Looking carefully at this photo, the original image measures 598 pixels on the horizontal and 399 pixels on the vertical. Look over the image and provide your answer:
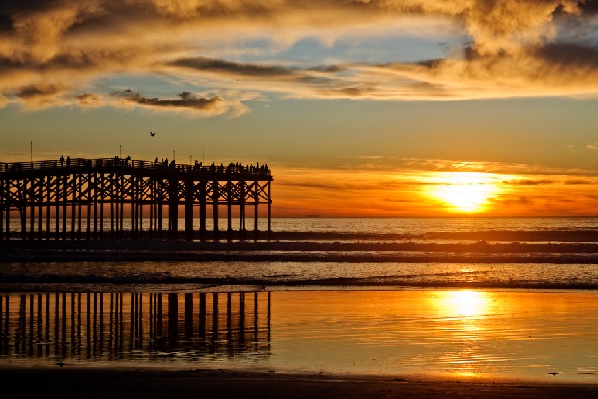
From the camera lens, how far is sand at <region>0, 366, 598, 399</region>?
11336 millimetres

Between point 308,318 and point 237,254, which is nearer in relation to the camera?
point 308,318

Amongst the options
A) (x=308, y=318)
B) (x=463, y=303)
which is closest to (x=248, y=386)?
(x=308, y=318)

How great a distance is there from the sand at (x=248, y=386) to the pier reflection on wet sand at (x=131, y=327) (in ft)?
4.13

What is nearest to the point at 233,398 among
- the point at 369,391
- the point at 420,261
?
the point at 369,391

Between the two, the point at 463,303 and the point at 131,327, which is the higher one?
the point at 131,327

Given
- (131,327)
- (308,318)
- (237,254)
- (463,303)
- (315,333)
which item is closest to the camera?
(315,333)

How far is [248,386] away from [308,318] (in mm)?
7367

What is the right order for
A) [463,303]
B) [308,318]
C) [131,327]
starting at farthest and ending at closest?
[463,303] < [308,318] < [131,327]

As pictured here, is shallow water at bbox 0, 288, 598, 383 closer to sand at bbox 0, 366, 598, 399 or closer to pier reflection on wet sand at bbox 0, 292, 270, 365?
pier reflection on wet sand at bbox 0, 292, 270, 365

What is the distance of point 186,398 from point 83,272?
23891mm

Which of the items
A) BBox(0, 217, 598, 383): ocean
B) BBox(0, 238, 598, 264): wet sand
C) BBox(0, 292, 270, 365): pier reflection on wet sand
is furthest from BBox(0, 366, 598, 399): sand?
BBox(0, 238, 598, 264): wet sand

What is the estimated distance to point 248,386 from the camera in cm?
1180

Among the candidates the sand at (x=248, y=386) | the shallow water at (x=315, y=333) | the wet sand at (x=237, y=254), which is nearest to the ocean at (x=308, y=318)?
the shallow water at (x=315, y=333)

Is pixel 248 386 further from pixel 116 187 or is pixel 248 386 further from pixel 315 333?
pixel 116 187
